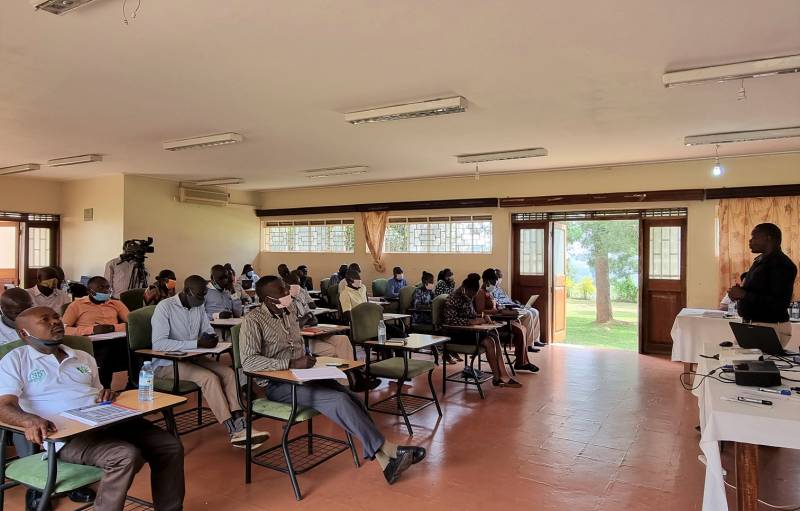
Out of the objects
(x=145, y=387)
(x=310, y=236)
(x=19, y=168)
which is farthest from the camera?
(x=310, y=236)

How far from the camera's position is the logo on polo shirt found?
260 centimetres

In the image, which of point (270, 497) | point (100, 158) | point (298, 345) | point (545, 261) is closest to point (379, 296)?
point (545, 261)

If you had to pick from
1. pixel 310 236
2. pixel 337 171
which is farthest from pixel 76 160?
pixel 310 236

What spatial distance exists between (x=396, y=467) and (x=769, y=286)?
280 cm

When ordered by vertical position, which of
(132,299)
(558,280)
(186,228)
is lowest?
(132,299)

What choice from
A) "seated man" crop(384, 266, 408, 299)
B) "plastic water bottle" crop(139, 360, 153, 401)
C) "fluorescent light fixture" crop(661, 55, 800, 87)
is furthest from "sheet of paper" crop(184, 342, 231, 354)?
"seated man" crop(384, 266, 408, 299)

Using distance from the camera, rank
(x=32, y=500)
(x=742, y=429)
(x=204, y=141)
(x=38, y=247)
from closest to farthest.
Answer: (x=742, y=429), (x=32, y=500), (x=204, y=141), (x=38, y=247)

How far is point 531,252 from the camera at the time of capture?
936 cm

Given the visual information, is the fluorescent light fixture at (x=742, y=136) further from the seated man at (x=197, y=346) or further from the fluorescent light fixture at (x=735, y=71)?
the seated man at (x=197, y=346)

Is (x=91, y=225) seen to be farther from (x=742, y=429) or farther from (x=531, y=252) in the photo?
(x=742, y=429)

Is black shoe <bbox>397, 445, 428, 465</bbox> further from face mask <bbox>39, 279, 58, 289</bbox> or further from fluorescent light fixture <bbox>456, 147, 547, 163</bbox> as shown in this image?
fluorescent light fixture <bbox>456, 147, 547, 163</bbox>

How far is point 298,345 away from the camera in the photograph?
3912 millimetres

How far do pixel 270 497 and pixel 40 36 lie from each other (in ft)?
10.6

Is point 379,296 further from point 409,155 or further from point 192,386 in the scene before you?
point 192,386
